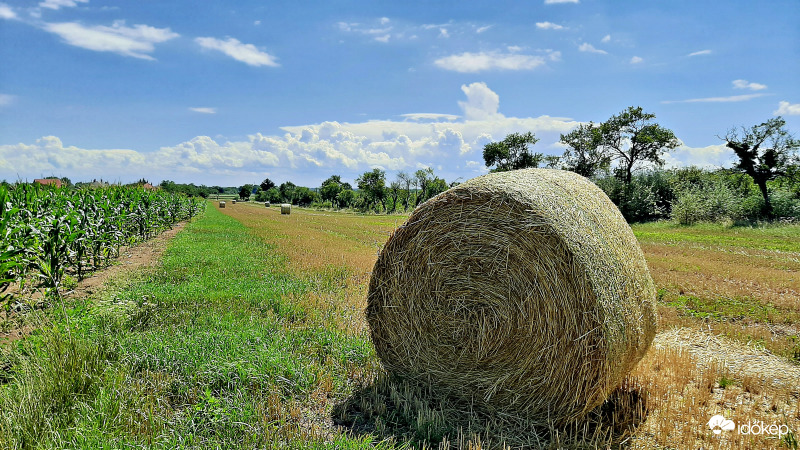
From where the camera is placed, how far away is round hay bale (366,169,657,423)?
3.98 meters

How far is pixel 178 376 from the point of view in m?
4.40

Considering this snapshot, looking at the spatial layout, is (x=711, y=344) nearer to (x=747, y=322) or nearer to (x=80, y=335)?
(x=747, y=322)

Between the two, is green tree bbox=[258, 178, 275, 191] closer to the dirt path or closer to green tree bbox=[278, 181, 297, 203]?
green tree bbox=[278, 181, 297, 203]

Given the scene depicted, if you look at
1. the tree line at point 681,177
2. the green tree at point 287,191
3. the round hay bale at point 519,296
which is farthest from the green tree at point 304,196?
the round hay bale at point 519,296

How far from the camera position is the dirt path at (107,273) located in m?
6.34

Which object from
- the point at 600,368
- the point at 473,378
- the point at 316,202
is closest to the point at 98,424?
the point at 473,378

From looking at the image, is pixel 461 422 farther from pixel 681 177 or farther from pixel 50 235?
pixel 681 177

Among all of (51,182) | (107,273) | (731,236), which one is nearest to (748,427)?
(107,273)

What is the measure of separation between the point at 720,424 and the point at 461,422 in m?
2.34

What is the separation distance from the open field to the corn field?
1.10 meters

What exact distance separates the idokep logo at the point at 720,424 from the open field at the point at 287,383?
0.08 meters

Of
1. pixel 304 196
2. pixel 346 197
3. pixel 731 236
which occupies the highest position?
pixel 304 196

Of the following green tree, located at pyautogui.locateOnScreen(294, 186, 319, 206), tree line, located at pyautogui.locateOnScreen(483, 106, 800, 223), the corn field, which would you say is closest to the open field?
the corn field

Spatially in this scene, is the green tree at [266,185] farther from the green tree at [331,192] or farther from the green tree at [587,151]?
the green tree at [587,151]
